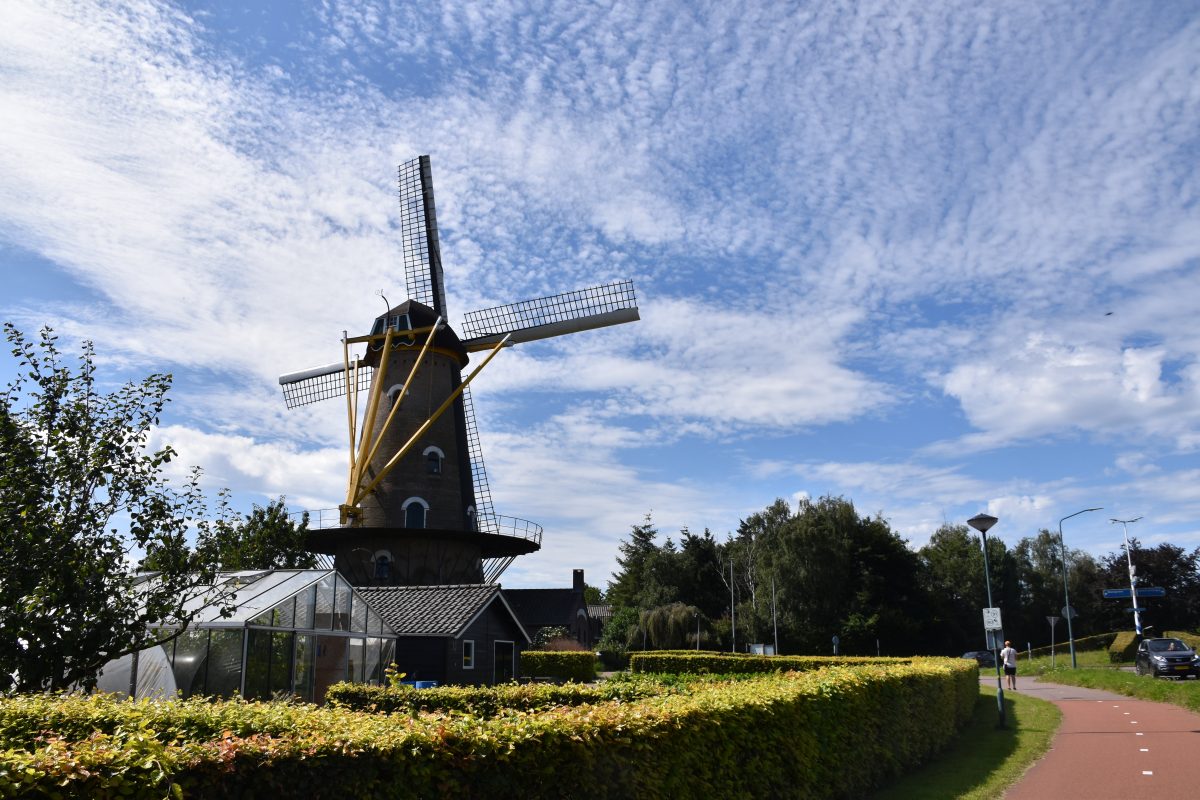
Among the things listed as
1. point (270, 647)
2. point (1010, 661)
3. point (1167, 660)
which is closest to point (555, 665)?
point (1010, 661)

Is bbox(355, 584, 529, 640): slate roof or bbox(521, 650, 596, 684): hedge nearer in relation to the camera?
bbox(355, 584, 529, 640): slate roof

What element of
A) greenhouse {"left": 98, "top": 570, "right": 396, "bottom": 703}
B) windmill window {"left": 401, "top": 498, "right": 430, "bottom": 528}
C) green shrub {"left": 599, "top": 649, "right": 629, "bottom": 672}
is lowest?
green shrub {"left": 599, "top": 649, "right": 629, "bottom": 672}

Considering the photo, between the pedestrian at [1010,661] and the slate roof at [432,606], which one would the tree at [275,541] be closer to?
the slate roof at [432,606]

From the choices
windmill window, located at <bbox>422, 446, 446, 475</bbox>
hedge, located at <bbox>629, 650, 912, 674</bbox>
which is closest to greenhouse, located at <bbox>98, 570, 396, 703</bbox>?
windmill window, located at <bbox>422, 446, 446, 475</bbox>

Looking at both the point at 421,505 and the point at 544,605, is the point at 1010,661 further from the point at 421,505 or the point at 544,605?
the point at 544,605

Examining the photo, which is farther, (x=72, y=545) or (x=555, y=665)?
(x=555, y=665)

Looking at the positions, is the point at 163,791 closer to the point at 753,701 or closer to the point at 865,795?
the point at 753,701

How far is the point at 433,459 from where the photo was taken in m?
33.9

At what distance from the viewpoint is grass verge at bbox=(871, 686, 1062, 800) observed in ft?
39.2

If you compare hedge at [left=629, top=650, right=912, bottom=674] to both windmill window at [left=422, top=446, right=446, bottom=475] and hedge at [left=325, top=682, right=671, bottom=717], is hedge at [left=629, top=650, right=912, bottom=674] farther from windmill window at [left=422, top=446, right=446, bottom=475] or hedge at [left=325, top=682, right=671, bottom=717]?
hedge at [left=325, top=682, right=671, bottom=717]

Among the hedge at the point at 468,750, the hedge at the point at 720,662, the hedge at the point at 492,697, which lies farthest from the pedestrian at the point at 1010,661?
the hedge at the point at 468,750

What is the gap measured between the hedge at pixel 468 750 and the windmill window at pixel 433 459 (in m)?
23.5

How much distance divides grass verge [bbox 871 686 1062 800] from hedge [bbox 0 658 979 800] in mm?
896

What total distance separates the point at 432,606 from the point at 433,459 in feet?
28.1
